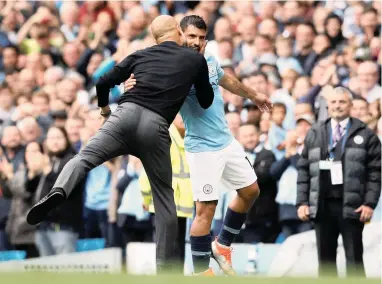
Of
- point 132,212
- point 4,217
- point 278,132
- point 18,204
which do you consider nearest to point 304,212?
point 278,132

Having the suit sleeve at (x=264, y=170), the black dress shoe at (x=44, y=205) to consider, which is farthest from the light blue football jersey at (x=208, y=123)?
the suit sleeve at (x=264, y=170)

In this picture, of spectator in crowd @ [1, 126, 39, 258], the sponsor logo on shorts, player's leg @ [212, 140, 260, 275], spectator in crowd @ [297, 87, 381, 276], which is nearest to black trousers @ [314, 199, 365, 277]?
spectator in crowd @ [297, 87, 381, 276]

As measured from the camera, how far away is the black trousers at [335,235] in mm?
13305

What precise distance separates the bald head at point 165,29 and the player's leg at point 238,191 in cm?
148

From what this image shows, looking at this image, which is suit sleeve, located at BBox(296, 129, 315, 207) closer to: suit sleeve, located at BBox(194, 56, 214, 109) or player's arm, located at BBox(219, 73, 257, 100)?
player's arm, located at BBox(219, 73, 257, 100)

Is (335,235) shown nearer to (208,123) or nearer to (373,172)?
(373,172)

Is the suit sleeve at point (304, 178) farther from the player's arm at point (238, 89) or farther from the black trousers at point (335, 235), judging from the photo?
the player's arm at point (238, 89)

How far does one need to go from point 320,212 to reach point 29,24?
32.8 feet

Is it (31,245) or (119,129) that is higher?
(119,129)

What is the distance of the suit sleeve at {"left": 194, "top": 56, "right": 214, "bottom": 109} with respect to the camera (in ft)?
34.3

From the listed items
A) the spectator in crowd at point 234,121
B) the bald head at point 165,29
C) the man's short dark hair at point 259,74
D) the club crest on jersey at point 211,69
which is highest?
the bald head at point 165,29

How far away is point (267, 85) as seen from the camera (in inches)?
663

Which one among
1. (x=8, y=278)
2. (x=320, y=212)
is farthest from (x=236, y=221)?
(x=8, y=278)

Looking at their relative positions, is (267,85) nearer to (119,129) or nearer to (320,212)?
(320,212)
